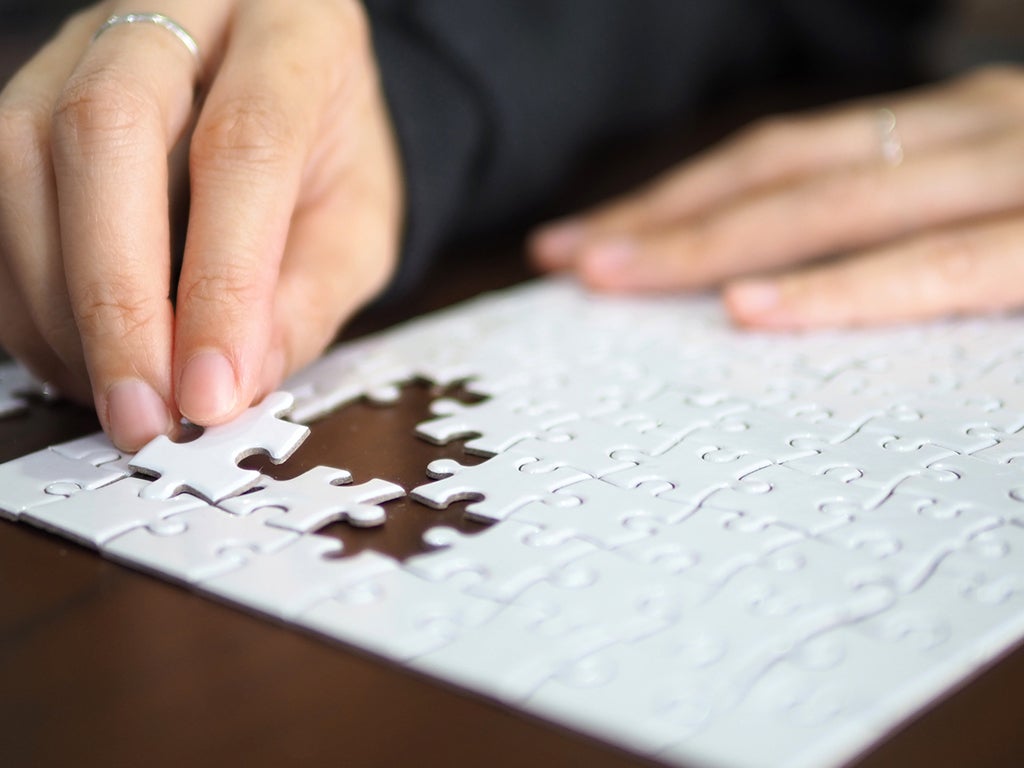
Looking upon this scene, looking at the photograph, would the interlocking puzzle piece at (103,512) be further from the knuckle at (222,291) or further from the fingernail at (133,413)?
the knuckle at (222,291)

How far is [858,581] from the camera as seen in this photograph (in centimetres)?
74

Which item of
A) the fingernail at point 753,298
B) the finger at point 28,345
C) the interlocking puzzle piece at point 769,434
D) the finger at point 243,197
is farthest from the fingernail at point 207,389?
the fingernail at point 753,298

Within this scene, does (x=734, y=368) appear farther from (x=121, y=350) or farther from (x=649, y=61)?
(x=649, y=61)

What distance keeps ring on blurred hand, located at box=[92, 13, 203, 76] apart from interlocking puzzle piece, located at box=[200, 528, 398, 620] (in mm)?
626

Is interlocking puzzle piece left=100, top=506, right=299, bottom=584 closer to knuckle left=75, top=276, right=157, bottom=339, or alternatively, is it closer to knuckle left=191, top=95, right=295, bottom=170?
knuckle left=75, top=276, right=157, bottom=339

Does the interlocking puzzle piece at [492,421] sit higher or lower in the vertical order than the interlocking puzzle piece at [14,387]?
higher

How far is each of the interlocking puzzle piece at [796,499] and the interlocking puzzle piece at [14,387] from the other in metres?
0.80

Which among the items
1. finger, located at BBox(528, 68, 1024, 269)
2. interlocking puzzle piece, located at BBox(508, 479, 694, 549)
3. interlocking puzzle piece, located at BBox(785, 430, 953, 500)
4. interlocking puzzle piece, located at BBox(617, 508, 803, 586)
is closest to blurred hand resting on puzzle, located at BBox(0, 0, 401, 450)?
interlocking puzzle piece, located at BBox(508, 479, 694, 549)

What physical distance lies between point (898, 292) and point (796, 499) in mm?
647

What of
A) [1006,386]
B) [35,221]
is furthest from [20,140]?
[1006,386]

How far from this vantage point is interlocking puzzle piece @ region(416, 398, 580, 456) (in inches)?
40.0

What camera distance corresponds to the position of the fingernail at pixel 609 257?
5.28 feet

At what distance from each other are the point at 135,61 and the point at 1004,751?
98 cm

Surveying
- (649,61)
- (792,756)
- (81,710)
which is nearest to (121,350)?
(81,710)
